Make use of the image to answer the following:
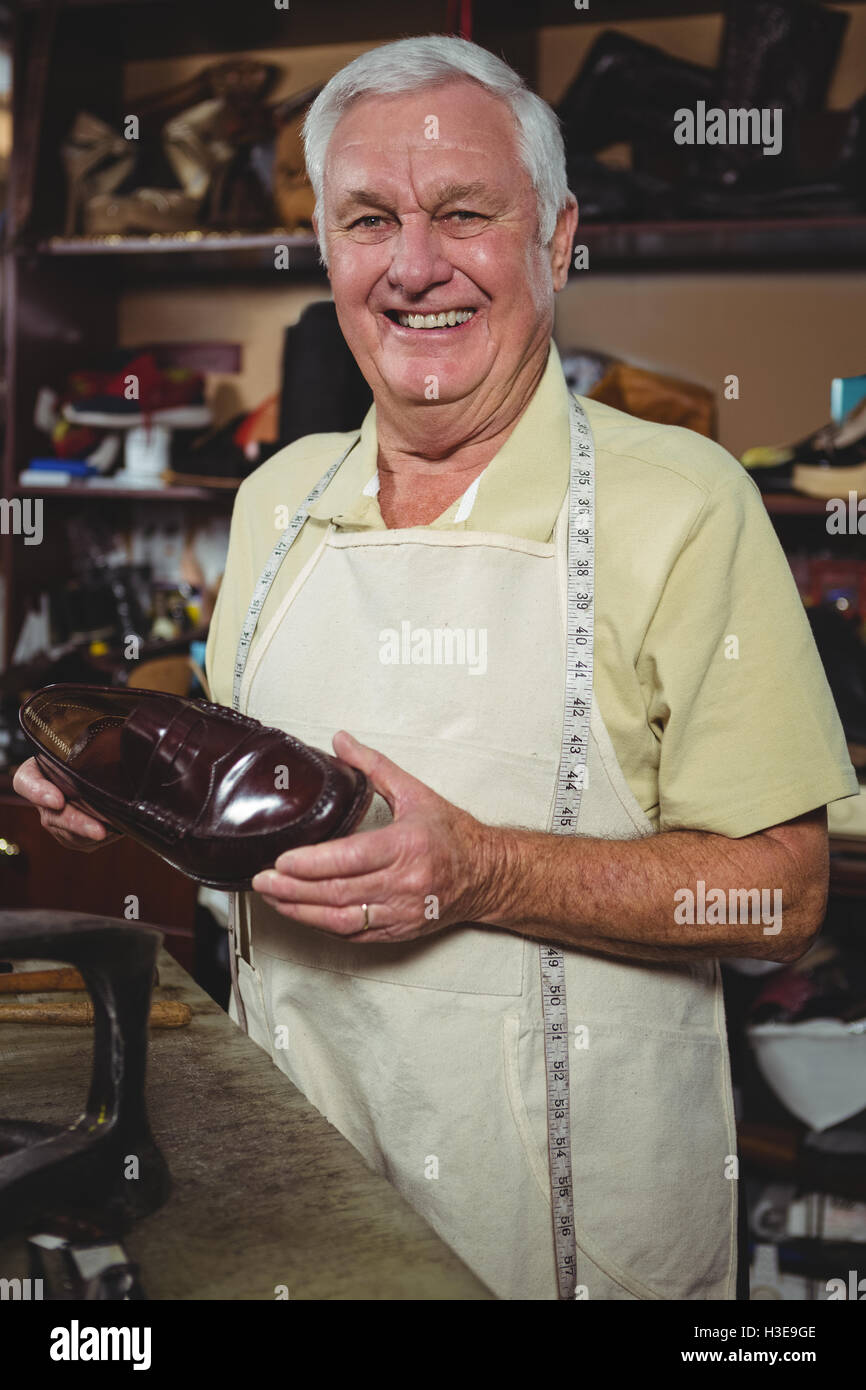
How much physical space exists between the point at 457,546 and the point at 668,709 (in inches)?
11.0

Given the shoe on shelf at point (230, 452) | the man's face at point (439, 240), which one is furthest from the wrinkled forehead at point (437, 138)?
the shoe on shelf at point (230, 452)

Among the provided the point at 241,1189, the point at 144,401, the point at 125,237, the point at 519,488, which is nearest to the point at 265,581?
the point at 519,488

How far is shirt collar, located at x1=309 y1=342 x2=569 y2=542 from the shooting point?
125 cm

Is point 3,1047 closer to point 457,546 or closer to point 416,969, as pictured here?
point 416,969

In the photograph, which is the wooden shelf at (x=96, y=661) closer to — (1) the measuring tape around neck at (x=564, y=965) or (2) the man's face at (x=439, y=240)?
(2) the man's face at (x=439, y=240)

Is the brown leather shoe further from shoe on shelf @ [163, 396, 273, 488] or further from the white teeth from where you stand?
shoe on shelf @ [163, 396, 273, 488]

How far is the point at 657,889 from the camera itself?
3.72ft

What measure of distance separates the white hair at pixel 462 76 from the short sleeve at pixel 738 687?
1.31ft

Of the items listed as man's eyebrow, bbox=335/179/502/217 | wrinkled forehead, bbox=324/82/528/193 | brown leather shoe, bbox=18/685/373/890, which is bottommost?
brown leather shoe, bbox=18/685/373/890

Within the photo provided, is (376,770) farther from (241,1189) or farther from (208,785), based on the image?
(241,1189)

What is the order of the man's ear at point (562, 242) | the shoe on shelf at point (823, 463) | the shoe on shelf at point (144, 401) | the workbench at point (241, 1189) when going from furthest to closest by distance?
the shoe on shelf at point (144, 401)
the shoe on shelf at point (823, 463)
the man's ear at point (562, 242)
the workbench at point (241, 1189)

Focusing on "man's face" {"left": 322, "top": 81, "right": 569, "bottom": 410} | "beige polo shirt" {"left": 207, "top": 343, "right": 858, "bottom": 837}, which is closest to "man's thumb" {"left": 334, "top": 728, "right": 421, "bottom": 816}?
"beige polo shirt" {"left": 207, "top": 343, "right": 858, "bottom": 837}

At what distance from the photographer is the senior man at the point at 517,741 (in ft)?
3.74

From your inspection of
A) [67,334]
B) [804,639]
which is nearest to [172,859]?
[804,639]
